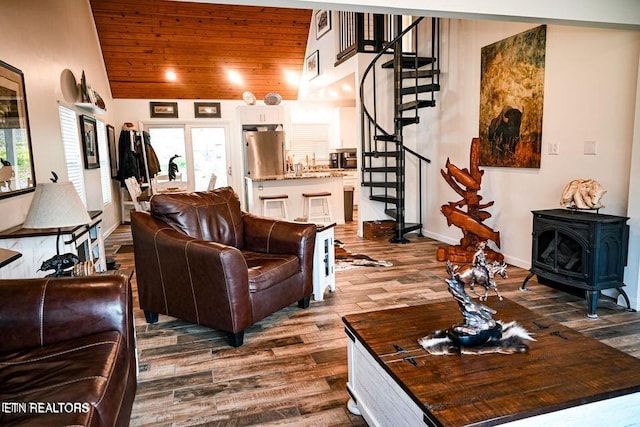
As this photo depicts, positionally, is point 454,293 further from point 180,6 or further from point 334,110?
point 334,110

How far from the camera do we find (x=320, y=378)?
2350mm

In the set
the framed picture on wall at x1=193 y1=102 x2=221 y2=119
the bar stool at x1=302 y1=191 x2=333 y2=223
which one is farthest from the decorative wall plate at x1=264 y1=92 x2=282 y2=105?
the bar stool at x1=302 y1=191 x2=333 y2=223

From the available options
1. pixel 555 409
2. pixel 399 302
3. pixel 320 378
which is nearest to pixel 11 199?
pixel 320 378

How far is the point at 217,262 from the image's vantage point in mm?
2645

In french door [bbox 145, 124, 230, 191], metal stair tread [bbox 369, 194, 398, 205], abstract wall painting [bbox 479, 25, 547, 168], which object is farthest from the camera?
french door [bbox 145, 124, 230, 191]

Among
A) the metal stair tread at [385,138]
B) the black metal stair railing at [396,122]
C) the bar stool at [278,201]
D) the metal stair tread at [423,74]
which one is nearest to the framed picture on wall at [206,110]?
the bar stool at [278,201]

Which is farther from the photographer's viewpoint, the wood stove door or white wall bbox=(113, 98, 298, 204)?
white wall bbox=(113, 98, 298, 204)

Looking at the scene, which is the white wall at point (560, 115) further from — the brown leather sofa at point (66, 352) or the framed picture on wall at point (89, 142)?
the framed picture on wall at point (89, 142)

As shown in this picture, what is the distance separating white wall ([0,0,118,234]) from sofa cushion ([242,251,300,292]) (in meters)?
1.78

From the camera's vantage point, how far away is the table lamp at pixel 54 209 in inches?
83.0

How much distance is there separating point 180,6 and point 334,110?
12.6ft

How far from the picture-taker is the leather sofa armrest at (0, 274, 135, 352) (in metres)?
1.71

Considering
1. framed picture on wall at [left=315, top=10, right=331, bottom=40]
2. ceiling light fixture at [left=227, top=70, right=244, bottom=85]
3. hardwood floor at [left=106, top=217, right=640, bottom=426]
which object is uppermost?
framed picture on wall at [left=315, top=10, right=331, bottom=40]

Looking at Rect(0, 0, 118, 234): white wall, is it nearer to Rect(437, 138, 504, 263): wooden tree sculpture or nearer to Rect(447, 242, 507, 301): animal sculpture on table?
Rect(447, 242, 507, 301): animal sculpture on table
